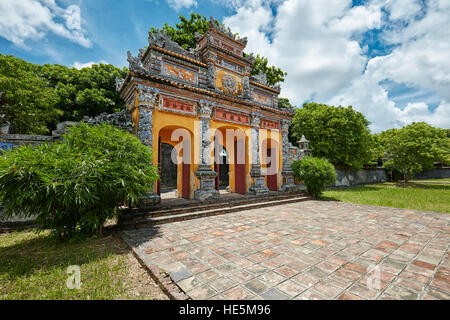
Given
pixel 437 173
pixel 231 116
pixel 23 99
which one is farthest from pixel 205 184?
pixel 437 173

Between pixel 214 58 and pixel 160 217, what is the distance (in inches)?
314

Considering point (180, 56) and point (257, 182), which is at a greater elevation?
point (180, 56)

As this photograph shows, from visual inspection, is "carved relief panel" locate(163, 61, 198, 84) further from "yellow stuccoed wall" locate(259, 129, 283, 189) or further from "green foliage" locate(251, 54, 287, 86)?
"green foliage" locate(251, 54, 287, 86)

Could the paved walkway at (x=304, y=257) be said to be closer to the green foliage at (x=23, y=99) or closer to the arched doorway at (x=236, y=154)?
the arched doorway at (x=236, y=154)

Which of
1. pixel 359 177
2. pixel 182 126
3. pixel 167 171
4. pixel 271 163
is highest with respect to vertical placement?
pixel 182 126

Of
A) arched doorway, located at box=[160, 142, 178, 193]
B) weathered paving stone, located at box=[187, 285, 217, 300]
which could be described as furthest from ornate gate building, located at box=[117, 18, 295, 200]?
arched doorway, located at box=[160, 142, 178, 193]

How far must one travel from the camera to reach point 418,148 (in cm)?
1734

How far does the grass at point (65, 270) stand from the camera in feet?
8.45

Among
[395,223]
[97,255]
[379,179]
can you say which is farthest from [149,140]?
[379,179]

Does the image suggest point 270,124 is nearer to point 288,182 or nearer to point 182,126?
point 288,182

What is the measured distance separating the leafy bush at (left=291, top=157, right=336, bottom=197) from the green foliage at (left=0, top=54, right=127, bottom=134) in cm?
1431

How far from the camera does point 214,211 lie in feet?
23.8

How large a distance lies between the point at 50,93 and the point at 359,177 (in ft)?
93.9
